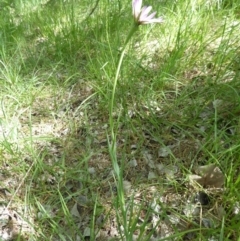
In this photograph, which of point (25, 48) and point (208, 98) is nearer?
point (208, 98)

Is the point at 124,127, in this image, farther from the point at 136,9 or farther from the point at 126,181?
the point at 136,9

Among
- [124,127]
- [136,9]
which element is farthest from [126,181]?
[136,9]

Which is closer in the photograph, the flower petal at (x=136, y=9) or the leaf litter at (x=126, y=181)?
the flower petal at (x=136, y=9)

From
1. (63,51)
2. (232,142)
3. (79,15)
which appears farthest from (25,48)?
(232,142)

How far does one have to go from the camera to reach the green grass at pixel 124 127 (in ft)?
3.41

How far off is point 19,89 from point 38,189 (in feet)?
2.19

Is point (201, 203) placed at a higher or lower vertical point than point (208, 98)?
lower

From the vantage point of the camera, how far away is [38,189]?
1203mm

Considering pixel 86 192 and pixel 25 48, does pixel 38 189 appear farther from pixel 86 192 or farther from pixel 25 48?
pixel 25 48

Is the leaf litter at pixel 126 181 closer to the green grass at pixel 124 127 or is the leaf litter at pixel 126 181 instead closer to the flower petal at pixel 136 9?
the green grass at pixel 124 127

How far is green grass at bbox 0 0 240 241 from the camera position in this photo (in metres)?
1.04

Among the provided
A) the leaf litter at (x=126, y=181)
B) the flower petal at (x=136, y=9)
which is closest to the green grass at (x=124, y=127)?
the leaf litter at (x=126, y=181)

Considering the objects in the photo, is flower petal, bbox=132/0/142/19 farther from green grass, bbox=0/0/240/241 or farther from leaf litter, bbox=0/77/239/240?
leaf litter, bbox=0/77/239/240

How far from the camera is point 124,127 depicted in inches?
54.7
